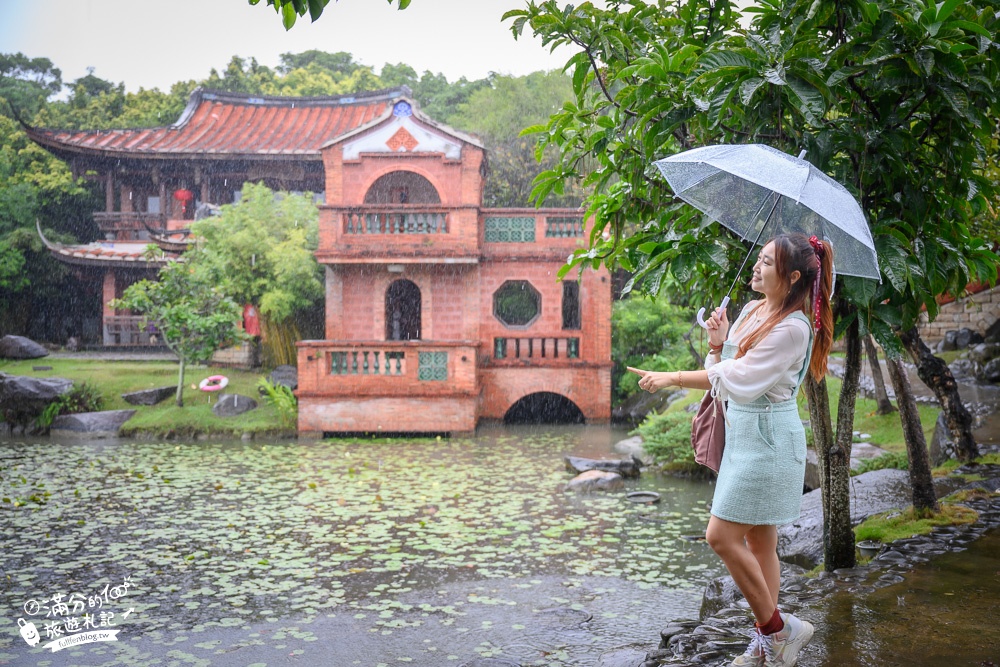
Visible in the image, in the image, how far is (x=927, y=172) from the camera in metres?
3.82

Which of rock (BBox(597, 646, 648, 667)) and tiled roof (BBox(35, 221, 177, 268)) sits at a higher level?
tiled roof (BBox(35, 221, 177, 268))

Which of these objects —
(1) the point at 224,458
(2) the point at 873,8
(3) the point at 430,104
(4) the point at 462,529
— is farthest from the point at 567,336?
(3) the point at 430,104

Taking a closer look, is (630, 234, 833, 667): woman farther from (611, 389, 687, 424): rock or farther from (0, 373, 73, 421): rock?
(0, 373, 73, 421): rock

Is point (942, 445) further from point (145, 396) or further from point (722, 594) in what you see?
point (145, 396)

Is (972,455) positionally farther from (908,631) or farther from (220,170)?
(220,170)

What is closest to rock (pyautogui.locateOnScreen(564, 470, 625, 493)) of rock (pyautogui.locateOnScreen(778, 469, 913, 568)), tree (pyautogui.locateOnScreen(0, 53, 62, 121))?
rock (pyautogui.locateOnScreen(778, 469, 913, 568))

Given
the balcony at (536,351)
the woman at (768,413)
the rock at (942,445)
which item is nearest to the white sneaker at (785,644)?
the woman at (768,413)

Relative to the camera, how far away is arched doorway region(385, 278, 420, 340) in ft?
60.5

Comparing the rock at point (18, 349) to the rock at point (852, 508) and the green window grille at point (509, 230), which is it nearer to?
the green window grille at point (509, 230)

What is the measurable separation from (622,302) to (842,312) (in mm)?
12526

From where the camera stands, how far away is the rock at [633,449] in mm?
9961

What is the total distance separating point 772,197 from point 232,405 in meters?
12.0

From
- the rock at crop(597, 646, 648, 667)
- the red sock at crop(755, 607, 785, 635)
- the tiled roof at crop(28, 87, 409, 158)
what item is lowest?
the rock at crop(597, 646, 648, 667)

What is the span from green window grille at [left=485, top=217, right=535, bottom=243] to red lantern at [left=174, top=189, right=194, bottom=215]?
8.47 meters
